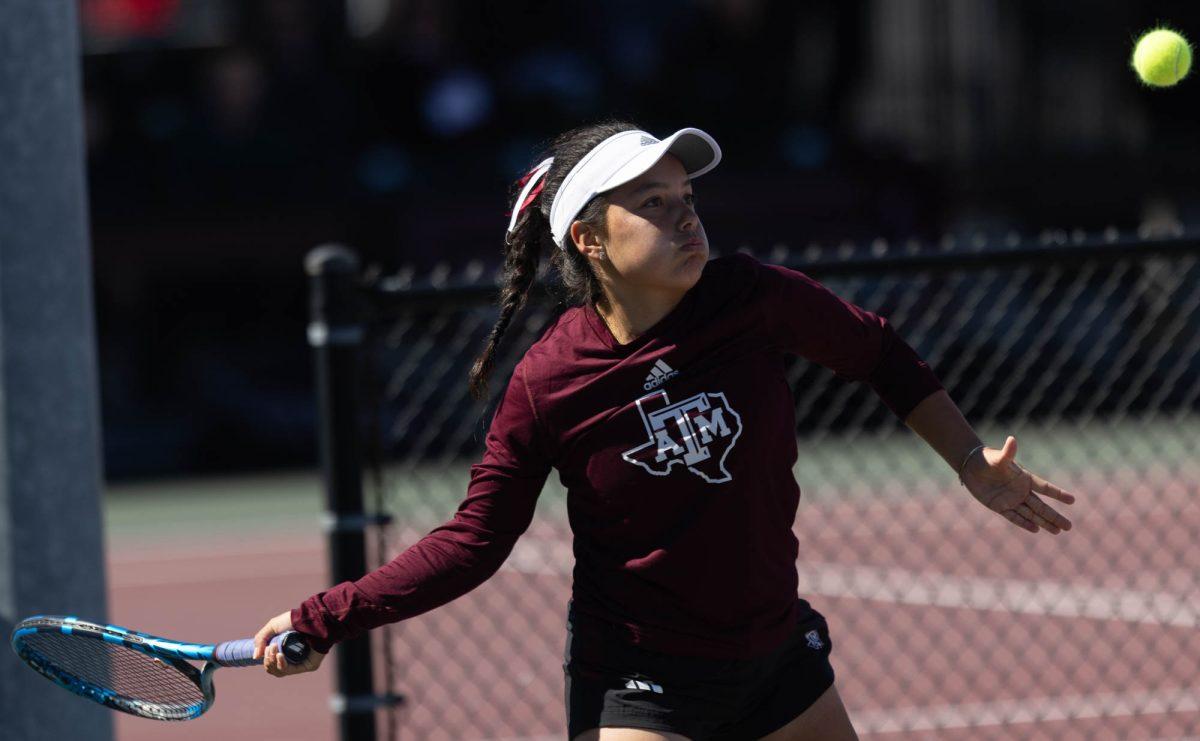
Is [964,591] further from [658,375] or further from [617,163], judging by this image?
[617,163]

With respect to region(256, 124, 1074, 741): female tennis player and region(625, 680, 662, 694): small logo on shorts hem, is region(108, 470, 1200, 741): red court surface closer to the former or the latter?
region(256, 124, 1074, 741): female tennis player

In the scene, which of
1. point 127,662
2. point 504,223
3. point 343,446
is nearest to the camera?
point 127,662

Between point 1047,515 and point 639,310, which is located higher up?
point 639,310

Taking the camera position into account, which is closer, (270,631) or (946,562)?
(270,631)

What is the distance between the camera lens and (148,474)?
15617 millimetres

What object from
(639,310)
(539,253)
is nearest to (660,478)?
(639,310)

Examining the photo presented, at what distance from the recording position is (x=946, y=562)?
913 centimetres

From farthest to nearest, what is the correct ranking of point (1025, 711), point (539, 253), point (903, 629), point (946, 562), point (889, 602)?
point (946, 562) < point (889, 602) < point (903, 629) < point (1025, 711) < point (539, 253)

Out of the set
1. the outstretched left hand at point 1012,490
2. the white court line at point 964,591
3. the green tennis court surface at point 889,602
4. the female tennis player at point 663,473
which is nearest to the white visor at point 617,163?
the female tennis player at point 663,473

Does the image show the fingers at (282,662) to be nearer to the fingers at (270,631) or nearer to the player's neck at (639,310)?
the fingers at (270,631)

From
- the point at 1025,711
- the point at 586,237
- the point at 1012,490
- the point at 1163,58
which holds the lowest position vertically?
the point at 1025,711

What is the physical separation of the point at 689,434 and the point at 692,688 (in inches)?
19.0

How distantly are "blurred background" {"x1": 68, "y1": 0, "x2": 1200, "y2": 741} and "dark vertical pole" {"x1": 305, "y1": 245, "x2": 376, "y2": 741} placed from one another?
9.93 ft

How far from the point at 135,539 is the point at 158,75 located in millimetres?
6754
